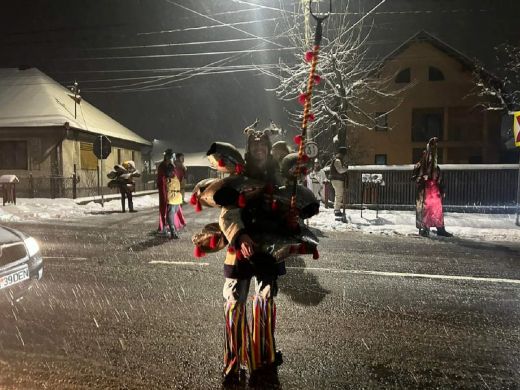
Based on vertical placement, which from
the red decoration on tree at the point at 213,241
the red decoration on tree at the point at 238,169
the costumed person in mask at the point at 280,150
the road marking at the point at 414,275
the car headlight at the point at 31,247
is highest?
the costumed person in mask at the point at 280,150

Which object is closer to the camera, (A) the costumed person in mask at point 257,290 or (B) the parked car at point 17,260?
(A) the costumed person in mask at point 257,290

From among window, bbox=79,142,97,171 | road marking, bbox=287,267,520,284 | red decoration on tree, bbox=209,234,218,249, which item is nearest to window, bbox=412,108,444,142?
window, bbox=79,142,97,171


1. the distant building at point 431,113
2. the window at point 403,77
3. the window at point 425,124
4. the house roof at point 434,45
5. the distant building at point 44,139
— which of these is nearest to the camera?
the distant building at point 44,139

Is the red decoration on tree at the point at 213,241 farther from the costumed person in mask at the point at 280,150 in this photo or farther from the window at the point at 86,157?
the window at the point at 86,157

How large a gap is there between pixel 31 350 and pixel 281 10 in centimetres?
1546

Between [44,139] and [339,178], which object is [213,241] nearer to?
[339,178]

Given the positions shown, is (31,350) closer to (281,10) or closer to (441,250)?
(441,250)

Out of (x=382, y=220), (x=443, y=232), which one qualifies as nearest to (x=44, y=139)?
(x=382, y=220)

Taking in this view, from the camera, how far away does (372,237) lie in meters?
10.3

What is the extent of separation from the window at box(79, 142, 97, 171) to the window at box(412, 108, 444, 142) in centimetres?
2186

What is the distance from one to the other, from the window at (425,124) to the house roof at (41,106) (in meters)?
20.3

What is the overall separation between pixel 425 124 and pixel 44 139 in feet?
82.4

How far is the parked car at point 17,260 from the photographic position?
4344 millimetres

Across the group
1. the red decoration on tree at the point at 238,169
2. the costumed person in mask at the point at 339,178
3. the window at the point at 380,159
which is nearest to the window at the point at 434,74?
the window at the point at 380,159
